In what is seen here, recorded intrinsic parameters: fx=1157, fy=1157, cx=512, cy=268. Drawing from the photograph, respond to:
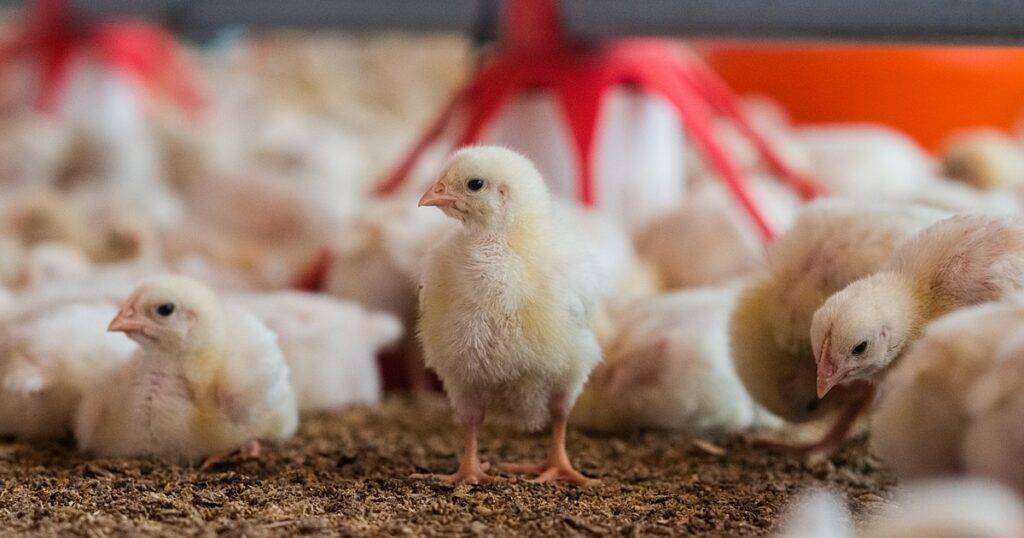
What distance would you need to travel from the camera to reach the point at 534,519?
82.8 inches

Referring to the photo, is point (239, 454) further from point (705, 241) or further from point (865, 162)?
point (865, 162)

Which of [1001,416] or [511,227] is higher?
[511,227]

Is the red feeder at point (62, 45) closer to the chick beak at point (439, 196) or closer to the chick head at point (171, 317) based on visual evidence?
the chick head at point (171, 317)

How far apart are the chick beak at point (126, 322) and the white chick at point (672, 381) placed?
1.08 m

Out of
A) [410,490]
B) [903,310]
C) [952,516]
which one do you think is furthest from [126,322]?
[952,516]

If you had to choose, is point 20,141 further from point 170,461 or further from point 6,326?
point 170,461

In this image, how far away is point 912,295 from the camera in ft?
7.16

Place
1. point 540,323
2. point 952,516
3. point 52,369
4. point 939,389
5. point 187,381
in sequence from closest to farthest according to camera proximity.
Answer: point 952,516, point 939,389, point 540,323, point 187,381, point 52,369

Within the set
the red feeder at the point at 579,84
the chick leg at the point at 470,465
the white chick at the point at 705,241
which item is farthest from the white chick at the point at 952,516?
the red feeder at the point at 579,84

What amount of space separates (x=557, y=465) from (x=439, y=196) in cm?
63

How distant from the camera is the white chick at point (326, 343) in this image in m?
3.08

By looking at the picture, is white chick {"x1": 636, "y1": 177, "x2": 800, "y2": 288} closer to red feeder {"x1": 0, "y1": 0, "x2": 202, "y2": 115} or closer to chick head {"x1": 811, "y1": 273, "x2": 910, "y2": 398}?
chick head {"x1": 811, "y1": 273, "x2": 910, "y2": 398}

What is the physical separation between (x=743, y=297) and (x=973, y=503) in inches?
45.6

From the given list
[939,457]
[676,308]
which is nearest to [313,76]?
[676,308]
